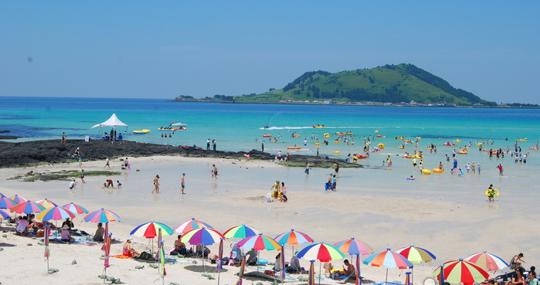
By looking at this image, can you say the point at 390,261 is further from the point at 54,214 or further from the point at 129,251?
the point at 54,214

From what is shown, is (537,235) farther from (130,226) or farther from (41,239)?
(41,239)

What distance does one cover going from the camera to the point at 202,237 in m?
18.4

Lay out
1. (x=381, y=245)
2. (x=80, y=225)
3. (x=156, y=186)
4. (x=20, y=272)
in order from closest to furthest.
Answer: (x=20, y=272), (x=381, y=245), (x=80, y=225), (x=156, y=186)

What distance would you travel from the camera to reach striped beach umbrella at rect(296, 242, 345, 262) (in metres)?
16.5

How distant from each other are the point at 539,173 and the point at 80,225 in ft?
124

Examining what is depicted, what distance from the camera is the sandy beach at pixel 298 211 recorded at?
62.9ft

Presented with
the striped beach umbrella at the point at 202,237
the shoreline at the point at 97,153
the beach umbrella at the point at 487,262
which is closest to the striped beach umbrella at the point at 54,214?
the striped beach umbrella at the point at 202,237

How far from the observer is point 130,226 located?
26.2 m

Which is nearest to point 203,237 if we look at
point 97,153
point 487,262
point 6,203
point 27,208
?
point 27,208

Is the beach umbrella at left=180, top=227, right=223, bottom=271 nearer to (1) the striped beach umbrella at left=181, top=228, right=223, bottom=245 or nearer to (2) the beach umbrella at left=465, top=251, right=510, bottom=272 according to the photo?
(1) the striped beach umbrella at left=181, top=228, right=223, bottom=245

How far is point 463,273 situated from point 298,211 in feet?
50.5

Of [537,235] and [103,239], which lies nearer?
[103,239]

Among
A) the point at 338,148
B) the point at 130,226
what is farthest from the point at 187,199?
the point at 338,148

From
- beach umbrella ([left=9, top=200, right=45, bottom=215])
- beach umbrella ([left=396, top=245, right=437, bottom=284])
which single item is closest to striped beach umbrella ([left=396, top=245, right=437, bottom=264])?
beach umbrella ([left=396, top=245, right=437, bottom=284])
